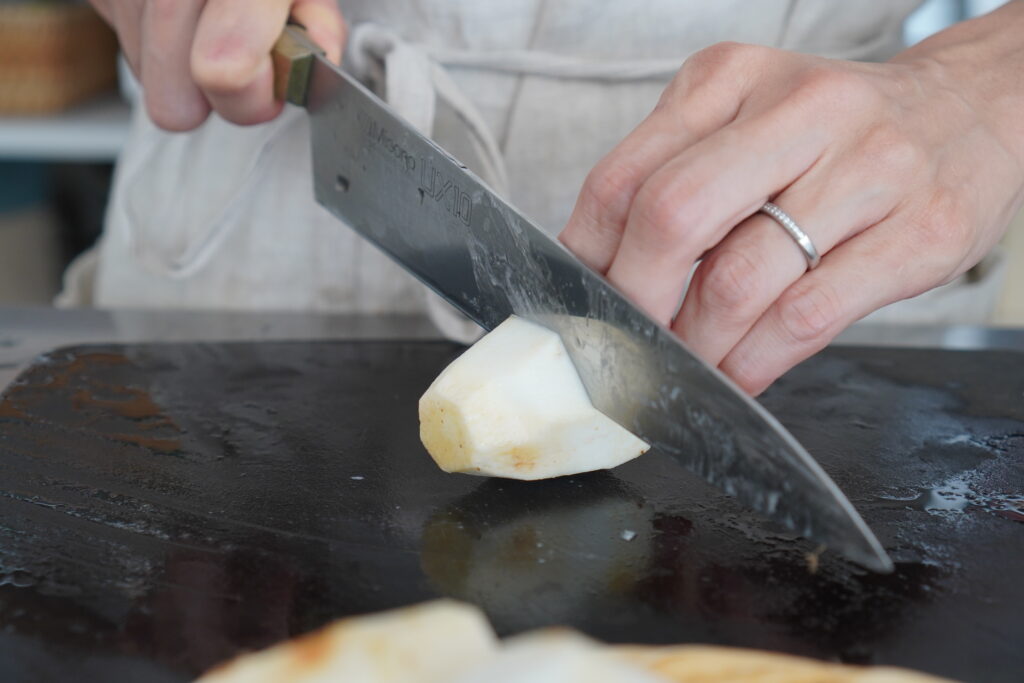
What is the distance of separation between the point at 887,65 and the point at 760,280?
277 mm

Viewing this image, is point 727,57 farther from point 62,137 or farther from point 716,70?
point 62,137

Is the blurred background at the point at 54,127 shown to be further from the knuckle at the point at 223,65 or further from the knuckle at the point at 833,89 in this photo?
the knuckle at the point at 833,89

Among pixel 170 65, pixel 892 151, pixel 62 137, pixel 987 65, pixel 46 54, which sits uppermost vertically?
pixel 46 54

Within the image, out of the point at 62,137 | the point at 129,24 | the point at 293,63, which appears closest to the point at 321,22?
the point at 293,63

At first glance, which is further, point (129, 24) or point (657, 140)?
point (129, 24)

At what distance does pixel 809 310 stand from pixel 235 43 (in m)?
0.63

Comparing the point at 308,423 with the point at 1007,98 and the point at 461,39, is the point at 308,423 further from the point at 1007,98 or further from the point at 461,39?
the point at 1007,98

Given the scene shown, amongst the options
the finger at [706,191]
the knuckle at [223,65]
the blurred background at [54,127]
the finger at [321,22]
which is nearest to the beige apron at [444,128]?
the finger at [321,22]

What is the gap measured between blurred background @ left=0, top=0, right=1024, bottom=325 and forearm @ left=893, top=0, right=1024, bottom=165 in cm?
90

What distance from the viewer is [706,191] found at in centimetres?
70

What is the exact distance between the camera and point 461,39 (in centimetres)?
121

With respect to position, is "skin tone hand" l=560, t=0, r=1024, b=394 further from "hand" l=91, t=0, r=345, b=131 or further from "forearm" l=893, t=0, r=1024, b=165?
"hand" l=91, t=0, r=345, b=131

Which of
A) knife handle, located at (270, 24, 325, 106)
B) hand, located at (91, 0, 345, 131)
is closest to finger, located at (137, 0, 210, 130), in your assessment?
hand, located at (91, 0, 345, 131)

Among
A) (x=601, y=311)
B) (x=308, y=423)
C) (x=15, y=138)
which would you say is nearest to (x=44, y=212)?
(x=15, y=138)
